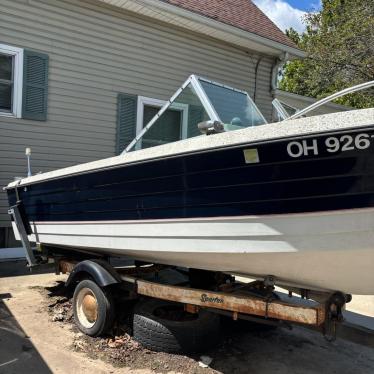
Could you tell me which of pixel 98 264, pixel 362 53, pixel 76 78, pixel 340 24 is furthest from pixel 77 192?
pixel 340 24

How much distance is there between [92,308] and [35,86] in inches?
182

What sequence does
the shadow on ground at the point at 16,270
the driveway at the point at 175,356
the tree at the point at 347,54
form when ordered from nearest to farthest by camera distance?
the driveway at the point at 175,356, the shadow on ground at the point at 16,270, the tree at the point at 347,54

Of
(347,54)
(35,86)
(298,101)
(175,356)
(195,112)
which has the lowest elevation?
(175,356)

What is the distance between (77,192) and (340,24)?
1683 cm

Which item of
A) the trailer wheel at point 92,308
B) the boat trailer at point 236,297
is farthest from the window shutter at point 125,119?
the trailer wheel at point 92,308

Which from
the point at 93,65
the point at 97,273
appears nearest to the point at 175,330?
the point at 97,273

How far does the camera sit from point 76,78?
8.16m

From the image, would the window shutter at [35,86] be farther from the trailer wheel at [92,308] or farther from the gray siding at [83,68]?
the trailer wheel at [92,308]

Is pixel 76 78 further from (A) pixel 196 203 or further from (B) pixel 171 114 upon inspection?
(A) pixel 196 203

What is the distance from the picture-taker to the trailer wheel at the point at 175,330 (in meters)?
3.82

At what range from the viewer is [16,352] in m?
3.82

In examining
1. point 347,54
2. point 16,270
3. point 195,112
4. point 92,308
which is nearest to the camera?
point 195,112

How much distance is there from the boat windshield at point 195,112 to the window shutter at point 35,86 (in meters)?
3.91

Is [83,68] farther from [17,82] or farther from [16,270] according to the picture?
[16,270]
